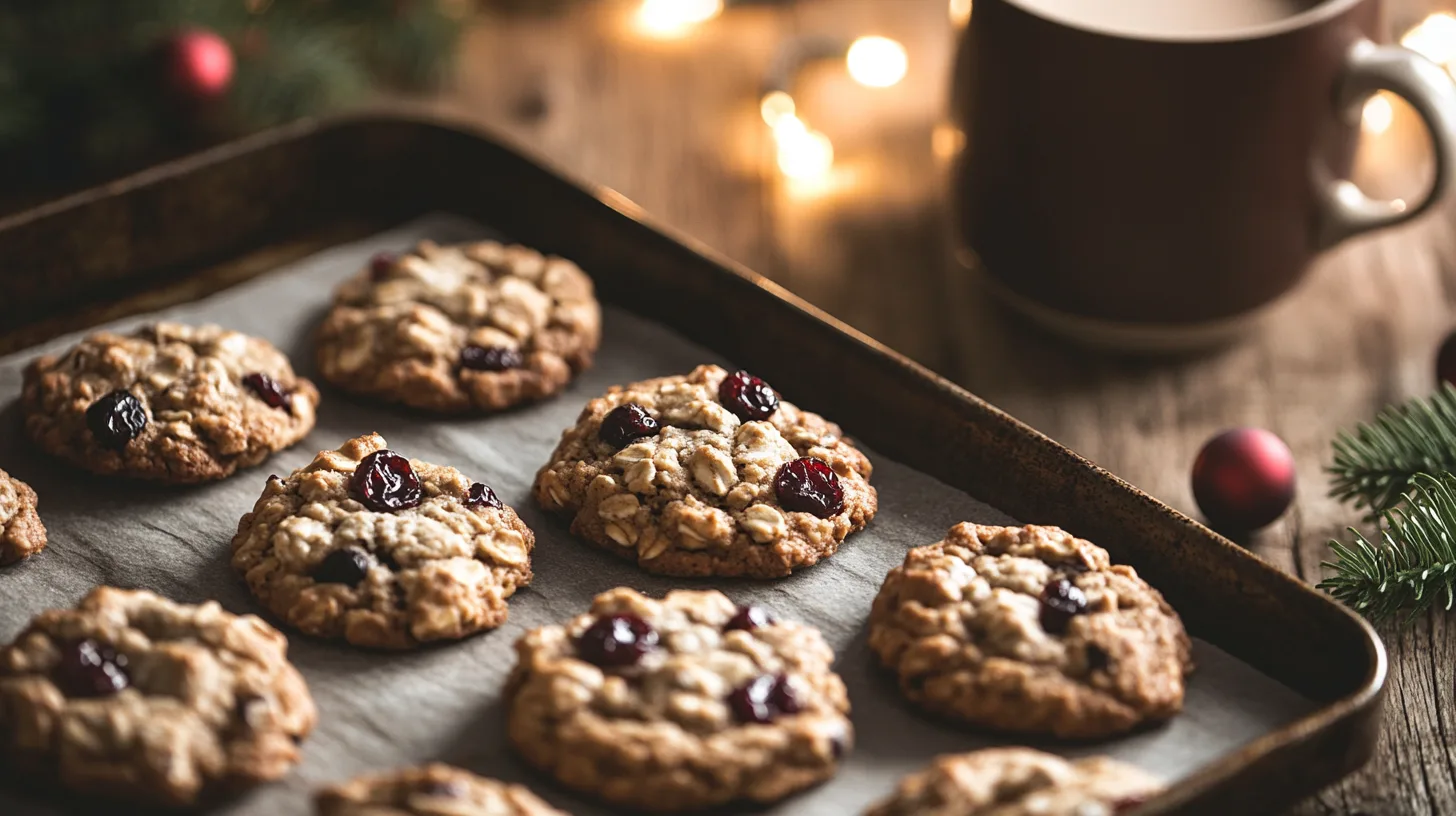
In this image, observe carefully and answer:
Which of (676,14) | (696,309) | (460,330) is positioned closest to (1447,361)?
(696,309)

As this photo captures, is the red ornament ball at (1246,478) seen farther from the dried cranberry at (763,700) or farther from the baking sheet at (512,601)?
the dried cranberry at (763,700)

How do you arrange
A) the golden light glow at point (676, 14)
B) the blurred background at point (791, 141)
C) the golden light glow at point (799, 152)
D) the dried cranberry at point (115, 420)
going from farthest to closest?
the golden light glow at point (676, 14) → the golden light glow at point (799, 152) → the blurred background at point (791, 141) → the dried cranberry at point (115, 420)

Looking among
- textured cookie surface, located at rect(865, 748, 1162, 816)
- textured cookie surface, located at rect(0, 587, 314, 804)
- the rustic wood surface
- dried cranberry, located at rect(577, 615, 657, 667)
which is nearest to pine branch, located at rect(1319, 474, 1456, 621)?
the rustic wood surface

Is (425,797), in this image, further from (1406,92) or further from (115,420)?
(1406,92)

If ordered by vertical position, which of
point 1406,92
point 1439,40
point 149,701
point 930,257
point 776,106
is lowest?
point 930,257

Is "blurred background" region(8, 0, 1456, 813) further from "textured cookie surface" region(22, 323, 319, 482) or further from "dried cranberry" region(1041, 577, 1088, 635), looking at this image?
"textured cookie surface" region(22, 323, 319, 482)

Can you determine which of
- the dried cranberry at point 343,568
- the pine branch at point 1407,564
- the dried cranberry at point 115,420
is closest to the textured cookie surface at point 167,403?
the dried cranberry at point 115,420
